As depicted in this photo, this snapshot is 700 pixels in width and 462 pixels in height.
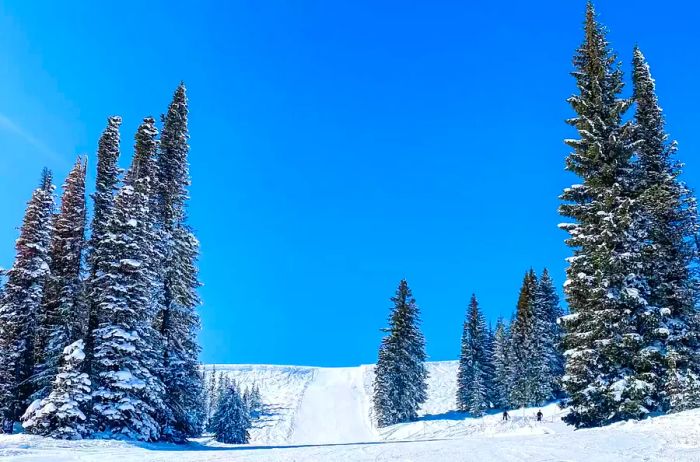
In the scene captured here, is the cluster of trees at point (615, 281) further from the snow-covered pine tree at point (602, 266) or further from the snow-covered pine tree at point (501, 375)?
the snow-covered pine tree at point (501, 375)

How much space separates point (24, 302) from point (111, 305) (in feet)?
42.4

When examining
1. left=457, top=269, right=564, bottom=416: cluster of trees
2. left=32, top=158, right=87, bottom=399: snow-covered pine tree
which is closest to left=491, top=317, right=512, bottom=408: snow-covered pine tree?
left=457, top=269, right=564, bottom=416: cluster of trees

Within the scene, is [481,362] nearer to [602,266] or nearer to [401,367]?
[401,367]

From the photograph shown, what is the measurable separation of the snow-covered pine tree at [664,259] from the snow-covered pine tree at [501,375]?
43144 millimetres

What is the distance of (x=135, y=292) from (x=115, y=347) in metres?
2.64

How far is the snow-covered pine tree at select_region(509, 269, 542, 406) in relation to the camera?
59.3 meters

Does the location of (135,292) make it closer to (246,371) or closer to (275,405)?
(275,405)

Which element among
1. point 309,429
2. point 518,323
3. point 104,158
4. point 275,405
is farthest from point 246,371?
point 104,158

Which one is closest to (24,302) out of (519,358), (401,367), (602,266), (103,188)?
(103,188)

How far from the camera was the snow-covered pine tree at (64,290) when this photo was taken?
30.0 m

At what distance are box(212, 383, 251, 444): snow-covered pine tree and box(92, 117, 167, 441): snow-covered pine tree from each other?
3268 centimetres

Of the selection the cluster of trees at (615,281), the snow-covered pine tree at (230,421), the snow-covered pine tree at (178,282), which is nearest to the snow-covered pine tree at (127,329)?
the snow-covered pine tree at (178,282)

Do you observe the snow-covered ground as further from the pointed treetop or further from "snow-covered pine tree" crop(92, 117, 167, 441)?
the pointed treetop

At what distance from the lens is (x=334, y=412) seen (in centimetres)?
9225
